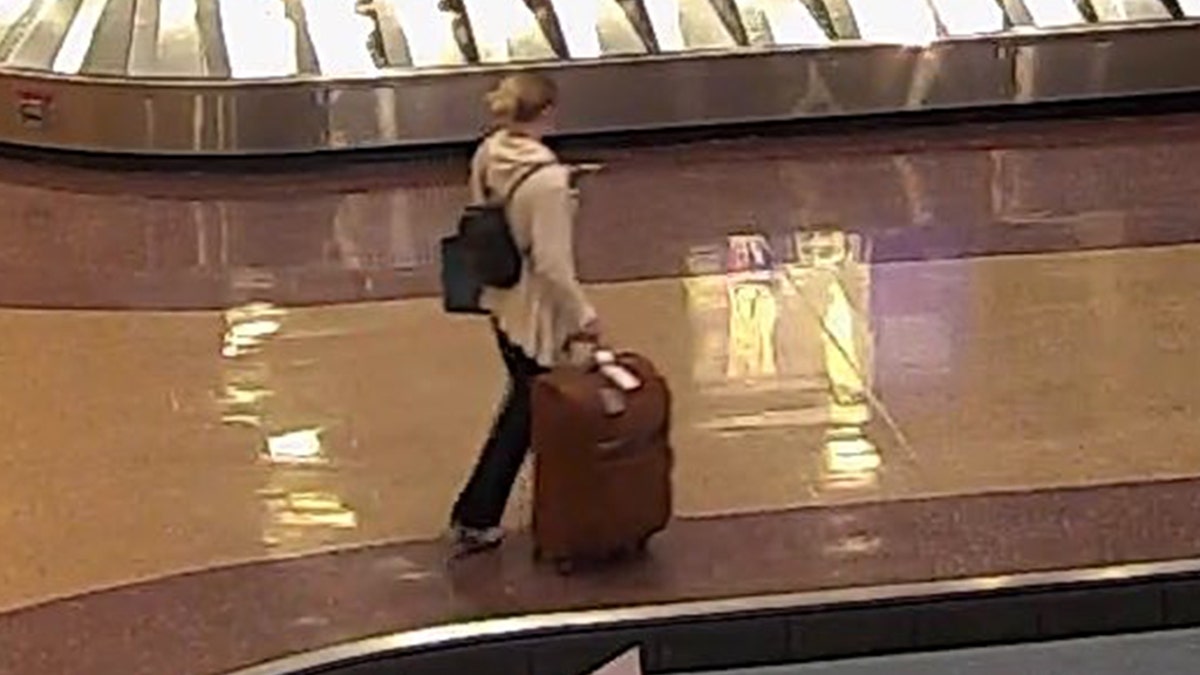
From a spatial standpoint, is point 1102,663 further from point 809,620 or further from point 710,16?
point 710,16

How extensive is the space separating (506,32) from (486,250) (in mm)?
4698

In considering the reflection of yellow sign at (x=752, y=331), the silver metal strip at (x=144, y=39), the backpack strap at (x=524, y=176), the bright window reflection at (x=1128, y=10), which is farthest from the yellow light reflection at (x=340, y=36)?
the backpack strap at (x=524, y=176)

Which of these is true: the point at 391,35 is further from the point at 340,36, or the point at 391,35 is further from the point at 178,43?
the point at 178,43

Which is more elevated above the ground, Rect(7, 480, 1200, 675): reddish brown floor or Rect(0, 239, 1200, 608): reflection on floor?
Rect(0, 239, 1200, 608): reflection on floor

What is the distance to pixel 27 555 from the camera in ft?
22.6

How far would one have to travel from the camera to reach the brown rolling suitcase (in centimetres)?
644

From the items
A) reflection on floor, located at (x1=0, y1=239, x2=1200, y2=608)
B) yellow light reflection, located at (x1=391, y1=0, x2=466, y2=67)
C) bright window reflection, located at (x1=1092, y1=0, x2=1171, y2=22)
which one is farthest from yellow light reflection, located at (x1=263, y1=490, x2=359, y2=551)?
bright window reflection, located at (x1=1092, y1=0, x2=1171, y2=22)

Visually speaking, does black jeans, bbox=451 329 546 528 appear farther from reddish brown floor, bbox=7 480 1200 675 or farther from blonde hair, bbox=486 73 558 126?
blonde hair, bbox=486 73 558 126

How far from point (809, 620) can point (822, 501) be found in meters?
0.80

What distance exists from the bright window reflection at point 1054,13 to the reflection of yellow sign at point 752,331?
2.94 meters

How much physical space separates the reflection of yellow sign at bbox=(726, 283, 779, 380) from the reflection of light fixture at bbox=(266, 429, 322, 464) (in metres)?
1.34

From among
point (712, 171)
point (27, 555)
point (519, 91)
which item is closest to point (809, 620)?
point (519, 91)

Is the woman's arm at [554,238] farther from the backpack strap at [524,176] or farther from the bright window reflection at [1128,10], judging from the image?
the bright window reflection at [1128,10]

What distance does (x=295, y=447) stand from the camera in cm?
761
